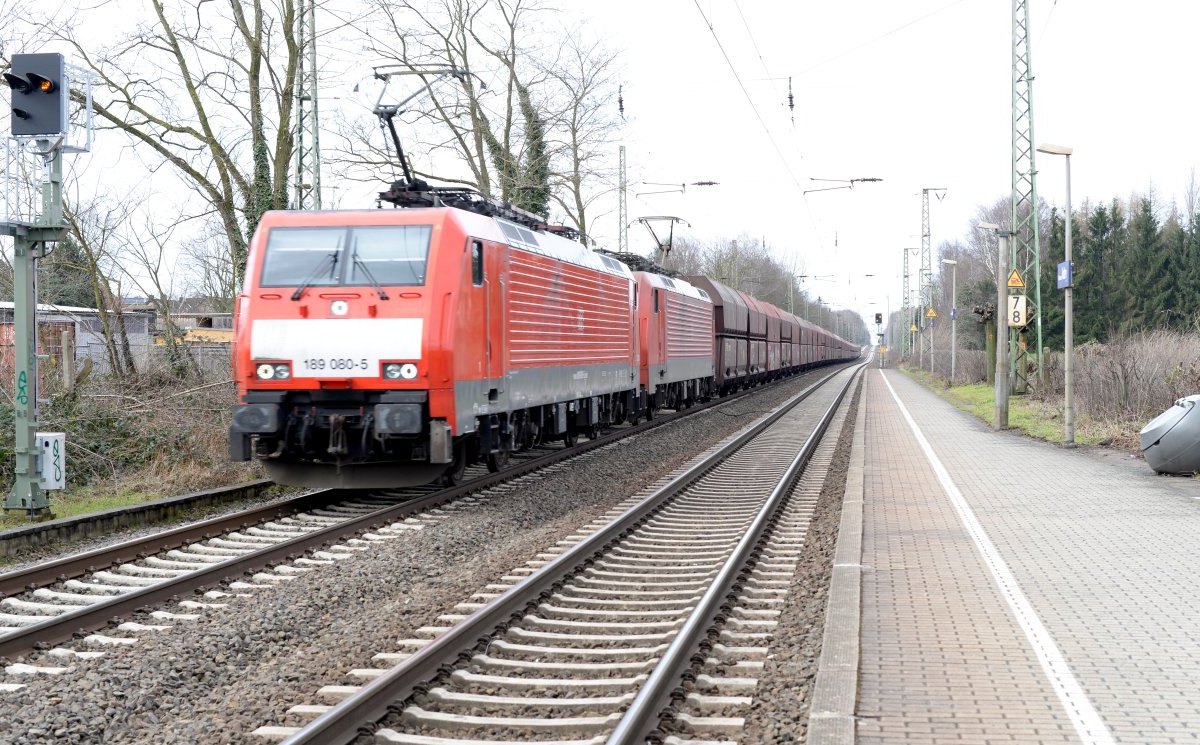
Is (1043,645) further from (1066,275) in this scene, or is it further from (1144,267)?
(1144,267)

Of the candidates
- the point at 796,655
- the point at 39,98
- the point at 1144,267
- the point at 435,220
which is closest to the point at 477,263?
the point at 435,220

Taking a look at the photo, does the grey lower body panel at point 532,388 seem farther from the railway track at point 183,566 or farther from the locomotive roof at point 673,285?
the locomotive roof at point 673,285

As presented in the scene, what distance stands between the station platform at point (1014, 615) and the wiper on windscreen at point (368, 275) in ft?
15.8

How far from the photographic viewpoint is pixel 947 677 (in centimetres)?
561

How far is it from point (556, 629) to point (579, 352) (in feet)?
32.5

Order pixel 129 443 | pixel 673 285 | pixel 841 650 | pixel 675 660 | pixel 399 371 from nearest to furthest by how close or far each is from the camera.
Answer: pixel 675 660, pixel 841 650, pixel 399 371, pixel 129 443, pixel 673 285

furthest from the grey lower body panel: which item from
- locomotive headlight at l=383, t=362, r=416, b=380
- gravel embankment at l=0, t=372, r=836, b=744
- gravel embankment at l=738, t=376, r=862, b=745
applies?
gravel embankment at l=738, t=376, r=862, b=745

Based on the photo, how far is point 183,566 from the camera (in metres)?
8.51

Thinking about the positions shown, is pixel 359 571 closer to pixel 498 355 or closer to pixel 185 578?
pixel 185 578

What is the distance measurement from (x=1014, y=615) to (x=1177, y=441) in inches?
336

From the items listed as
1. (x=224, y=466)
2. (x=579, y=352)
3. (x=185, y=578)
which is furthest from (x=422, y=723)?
(x=579, y=352)

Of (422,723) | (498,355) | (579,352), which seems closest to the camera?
(422,723)

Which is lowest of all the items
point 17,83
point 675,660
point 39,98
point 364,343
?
point 675,660

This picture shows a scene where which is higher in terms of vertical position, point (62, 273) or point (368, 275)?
point (62, 273)
